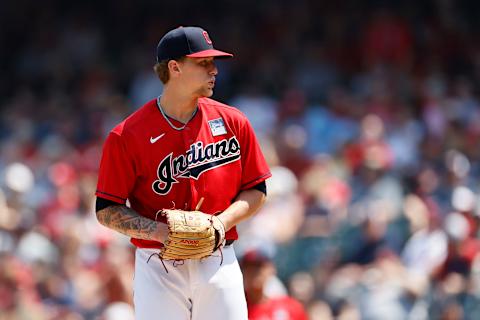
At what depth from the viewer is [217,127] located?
14.4 ft

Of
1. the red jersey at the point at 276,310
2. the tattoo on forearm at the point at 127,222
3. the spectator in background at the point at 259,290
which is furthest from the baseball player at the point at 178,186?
the red jersey at the point at 276,310

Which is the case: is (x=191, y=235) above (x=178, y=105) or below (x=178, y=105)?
below

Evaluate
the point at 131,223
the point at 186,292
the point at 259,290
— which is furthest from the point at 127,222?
the point at 259,290

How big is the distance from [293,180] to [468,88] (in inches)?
78.5

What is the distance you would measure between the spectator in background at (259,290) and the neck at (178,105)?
59.1 inches

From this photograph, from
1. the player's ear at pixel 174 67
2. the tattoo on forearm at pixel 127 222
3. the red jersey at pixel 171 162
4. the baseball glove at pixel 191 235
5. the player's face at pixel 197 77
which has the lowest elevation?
the baseball glove at pixel 191 235

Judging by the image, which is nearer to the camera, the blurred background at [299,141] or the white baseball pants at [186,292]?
the white baseball pants at [186,292]

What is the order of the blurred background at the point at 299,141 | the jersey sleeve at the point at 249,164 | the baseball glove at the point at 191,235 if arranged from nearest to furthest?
the baseball glove at the point at 191,235 < the jersey sleeve at the point at 249,164 < the blurred background at the point at 299,141

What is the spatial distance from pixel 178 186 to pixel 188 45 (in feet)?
1.94

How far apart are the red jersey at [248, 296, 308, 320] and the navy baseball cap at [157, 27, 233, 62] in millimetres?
1973

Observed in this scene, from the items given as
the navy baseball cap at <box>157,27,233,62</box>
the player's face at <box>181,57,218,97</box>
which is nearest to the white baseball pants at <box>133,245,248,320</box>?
the player's face at <box>181,57,218,97</box>

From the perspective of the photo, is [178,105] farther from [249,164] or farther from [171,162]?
[249,164]

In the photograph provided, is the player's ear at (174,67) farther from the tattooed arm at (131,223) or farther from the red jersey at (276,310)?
the red jersey at (276,310)

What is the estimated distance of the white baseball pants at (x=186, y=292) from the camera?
13.9 feet
